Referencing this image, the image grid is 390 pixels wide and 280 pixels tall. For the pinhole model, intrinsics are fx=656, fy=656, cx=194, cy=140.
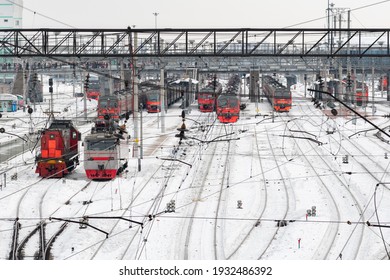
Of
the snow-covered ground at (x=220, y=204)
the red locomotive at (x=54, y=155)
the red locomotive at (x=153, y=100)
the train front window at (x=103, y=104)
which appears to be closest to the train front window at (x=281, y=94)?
the red locomotive at (x=153, y=100)

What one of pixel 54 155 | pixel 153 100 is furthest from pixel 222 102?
pixel 54 155

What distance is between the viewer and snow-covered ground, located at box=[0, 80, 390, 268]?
1961cm

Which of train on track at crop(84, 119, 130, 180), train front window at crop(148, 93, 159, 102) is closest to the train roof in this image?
train on track at crop(84, 119, 130, 180)

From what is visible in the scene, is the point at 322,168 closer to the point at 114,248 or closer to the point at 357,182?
the point at 357,182

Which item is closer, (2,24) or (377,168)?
(377,168)

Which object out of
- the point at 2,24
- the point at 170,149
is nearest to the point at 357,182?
the point at 170,149

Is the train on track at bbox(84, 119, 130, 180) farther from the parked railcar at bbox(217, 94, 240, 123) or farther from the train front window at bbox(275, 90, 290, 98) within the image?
the train front window at bbox(275, 90, 290, 98)

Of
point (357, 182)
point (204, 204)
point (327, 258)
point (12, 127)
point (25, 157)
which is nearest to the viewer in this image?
point (327, 258)

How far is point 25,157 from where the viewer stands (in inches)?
1576

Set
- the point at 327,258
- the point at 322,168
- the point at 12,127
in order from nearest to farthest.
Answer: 1. the point at 327,258
2. the point at 322,168
3. the point at 12,127

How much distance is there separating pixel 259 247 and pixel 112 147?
43.0 feet

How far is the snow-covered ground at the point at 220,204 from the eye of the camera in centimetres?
1961

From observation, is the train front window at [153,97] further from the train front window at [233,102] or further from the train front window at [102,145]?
the train front window at [102,145]

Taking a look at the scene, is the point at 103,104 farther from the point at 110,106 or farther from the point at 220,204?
the point at 220,204
